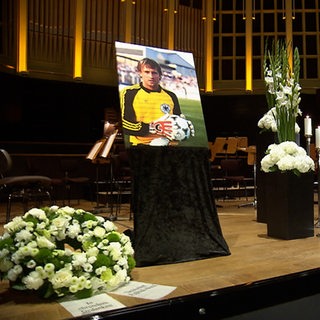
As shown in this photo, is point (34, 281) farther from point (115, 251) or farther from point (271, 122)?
point (271, 122)

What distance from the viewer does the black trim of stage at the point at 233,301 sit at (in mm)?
1522

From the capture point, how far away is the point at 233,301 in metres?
1.70

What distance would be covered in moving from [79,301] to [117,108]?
679 centimetres

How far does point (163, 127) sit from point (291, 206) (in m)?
1.35

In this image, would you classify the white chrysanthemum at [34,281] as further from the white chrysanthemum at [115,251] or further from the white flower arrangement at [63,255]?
the white chrysanthemum at [115,251]

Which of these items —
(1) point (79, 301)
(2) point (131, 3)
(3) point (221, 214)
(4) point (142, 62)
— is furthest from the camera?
(2) point (131, 3)

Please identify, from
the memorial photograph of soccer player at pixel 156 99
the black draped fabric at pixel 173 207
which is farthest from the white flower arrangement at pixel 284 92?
the black draped fabric at pixel 173 207

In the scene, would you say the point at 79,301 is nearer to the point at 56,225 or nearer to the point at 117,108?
the point at 56,225

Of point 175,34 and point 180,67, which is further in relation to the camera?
point 175,34

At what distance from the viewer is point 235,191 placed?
311 inches

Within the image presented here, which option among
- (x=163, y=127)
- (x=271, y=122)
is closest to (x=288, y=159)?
(x=271, y=122)

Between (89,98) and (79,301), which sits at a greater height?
(89,98)

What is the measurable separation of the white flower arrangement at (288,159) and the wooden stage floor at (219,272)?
0.57 m

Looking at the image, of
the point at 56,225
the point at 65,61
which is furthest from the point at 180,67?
the point at 65,61
